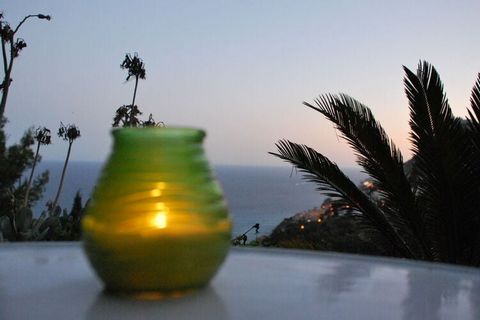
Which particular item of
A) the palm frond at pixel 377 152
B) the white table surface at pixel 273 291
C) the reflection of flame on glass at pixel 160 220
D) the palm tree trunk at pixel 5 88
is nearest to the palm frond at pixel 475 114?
the palm frond at pixel 377 152

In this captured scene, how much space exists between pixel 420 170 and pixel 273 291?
3006 mm

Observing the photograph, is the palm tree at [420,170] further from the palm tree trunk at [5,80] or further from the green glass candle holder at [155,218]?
the palm tree trunk at [5,80]

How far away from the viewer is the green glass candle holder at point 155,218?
111 centimetres

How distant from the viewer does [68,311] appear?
1.03m

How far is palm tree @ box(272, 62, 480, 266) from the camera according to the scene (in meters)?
3.74

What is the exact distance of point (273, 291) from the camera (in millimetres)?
1210

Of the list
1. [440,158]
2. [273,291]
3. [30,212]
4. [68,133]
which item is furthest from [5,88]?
[273,291]

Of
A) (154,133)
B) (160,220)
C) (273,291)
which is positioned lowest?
(273,291)

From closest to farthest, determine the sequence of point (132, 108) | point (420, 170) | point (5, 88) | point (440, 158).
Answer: point (440, 158) → point (420, 170) → point (132, 108) → point (5, 88)

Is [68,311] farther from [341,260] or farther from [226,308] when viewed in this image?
[341,260]

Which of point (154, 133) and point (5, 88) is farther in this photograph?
point (5, 88)

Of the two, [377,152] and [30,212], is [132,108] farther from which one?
[377,152]

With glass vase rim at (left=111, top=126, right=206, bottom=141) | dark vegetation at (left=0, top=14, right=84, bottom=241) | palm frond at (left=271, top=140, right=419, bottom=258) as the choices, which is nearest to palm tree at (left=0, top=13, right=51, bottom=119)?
dark vegetation at (left=0, top=14, right=84, bottom=241)

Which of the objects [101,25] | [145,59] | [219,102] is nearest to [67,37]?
[101,25]
